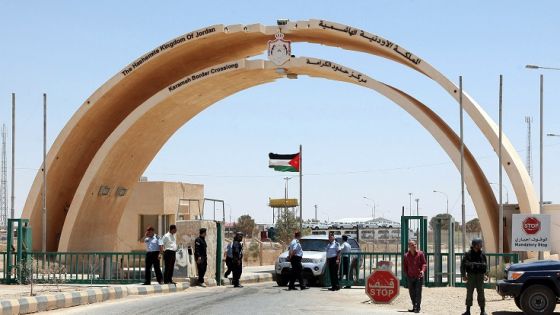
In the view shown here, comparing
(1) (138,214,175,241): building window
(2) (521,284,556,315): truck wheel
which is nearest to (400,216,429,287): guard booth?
(2) (521,284,556,315): truck wheel

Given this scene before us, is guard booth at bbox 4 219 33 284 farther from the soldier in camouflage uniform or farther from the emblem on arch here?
A: the soldier in camouflage uniform

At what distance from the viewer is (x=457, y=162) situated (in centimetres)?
3325

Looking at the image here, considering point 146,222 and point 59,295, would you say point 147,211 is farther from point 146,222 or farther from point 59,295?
point 59,295

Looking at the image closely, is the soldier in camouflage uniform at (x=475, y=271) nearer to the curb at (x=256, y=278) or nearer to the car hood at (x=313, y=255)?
the car hood at (x=313, y=255)

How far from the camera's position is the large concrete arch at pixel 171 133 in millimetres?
33688

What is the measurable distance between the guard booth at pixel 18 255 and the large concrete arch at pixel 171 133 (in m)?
7.90

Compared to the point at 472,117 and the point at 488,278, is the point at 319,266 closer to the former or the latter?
the point at 488,278

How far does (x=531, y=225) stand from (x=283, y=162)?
17.3 metres

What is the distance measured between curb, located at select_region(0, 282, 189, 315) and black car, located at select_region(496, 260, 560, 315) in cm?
913

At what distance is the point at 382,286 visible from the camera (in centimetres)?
2084

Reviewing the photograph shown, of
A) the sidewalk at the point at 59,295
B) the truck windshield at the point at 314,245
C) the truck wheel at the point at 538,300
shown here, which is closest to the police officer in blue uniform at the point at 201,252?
the sidewalk at the point at 59,295

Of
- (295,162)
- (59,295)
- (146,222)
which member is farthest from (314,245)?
Result: (146,222)

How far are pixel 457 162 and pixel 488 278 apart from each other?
7.35 metres

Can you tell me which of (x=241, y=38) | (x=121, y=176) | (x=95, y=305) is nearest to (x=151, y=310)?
(x=95, y=305)
